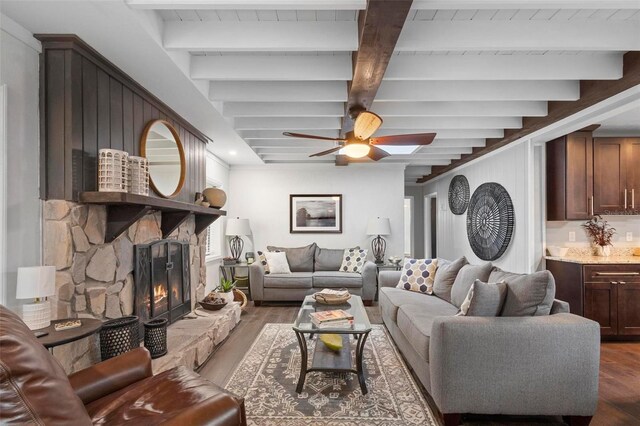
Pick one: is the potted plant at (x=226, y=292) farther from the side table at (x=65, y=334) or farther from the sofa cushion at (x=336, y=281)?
the side table at (x=65, y=334)

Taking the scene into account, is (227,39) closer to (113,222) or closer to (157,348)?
(113,222)

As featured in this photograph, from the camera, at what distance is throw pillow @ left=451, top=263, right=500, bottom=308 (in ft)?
10.6

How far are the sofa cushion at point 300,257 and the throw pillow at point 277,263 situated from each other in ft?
0.77

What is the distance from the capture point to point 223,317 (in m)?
3.74

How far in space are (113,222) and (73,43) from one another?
117cm

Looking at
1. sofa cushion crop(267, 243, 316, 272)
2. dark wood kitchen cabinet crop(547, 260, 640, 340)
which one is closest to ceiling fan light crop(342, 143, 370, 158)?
dark wood kitchen cabinet crop(547, 260, 640, 340)

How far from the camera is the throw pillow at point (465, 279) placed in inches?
127

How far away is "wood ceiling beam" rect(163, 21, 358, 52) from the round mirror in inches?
40.6

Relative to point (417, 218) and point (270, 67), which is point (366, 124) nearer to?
point (270, 67)

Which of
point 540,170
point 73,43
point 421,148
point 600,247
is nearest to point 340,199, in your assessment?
point 421,148

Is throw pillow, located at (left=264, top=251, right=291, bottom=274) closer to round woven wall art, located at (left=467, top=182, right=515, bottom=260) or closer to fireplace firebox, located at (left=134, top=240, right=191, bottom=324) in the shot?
fireplace firebox, located at (left=134, top=240, right=191, bottom=324)

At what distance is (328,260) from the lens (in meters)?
6.02

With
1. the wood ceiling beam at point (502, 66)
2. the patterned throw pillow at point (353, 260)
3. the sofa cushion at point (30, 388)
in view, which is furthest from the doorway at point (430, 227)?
the sofa cushion at point (30, 388)

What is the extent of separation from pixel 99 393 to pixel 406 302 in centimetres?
263
